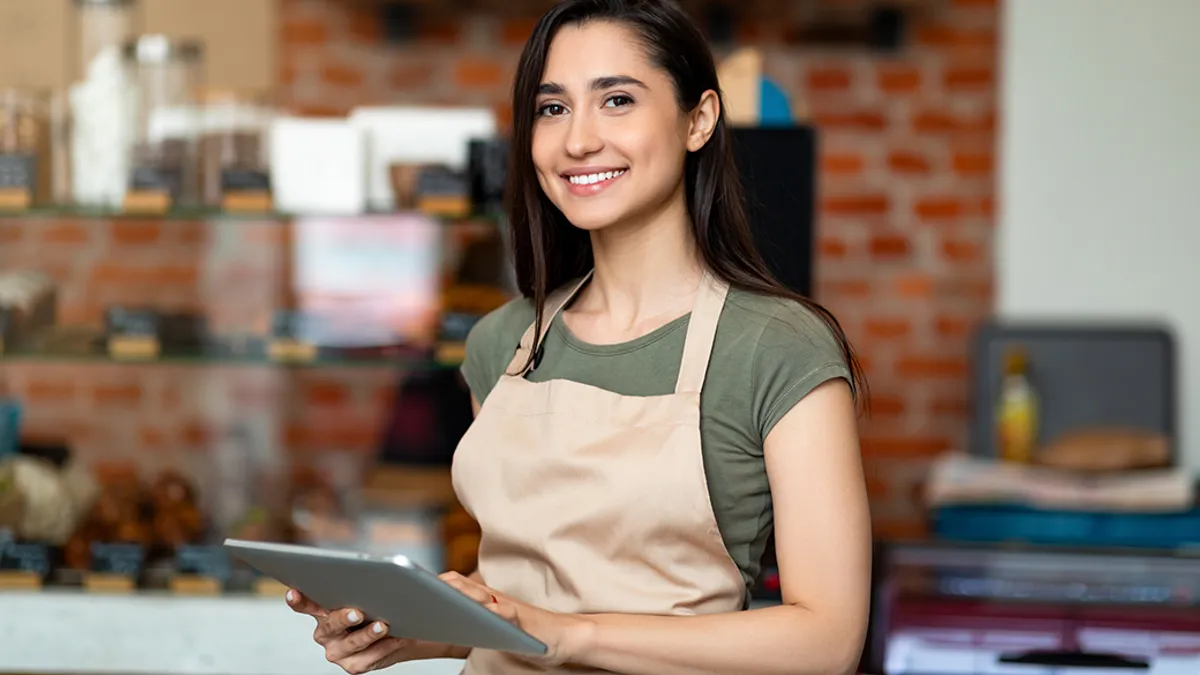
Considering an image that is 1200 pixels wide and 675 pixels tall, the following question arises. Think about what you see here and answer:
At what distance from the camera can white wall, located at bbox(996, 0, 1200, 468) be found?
311 centimetres

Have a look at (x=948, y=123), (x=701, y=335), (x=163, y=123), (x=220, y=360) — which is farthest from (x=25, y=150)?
(x=948, y=123)

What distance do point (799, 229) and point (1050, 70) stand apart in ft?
4.90

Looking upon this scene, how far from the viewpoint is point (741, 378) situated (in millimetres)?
1387

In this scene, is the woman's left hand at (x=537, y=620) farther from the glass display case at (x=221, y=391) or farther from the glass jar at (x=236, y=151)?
the glass jar at (x=236, y=151)

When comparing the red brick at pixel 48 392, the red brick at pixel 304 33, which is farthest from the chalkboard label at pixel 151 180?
the red brick at pixel 304 33

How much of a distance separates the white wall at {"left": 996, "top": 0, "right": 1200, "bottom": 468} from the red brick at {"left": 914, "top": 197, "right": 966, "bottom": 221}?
0.37ft

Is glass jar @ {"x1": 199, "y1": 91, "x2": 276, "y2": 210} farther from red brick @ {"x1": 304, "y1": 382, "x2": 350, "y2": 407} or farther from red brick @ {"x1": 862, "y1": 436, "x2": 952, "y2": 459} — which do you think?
red brick @ {"x1": 862, "y1": 436, "x2": 952, "y2": 459}

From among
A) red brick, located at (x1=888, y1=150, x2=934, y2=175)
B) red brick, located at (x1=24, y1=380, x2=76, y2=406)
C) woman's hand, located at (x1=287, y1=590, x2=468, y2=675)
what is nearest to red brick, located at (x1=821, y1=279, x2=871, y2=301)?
red brick, located at (x1=888, y1=150, x2=934, y2=175)

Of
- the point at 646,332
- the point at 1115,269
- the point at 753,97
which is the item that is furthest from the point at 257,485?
the point at 1115,269

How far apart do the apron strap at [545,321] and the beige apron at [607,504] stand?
87 mm

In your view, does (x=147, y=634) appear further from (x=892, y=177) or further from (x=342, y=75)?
(x=892, y=177)

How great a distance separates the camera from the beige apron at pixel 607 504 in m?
1.36

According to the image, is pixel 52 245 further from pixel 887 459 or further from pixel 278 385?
pixel 887 459

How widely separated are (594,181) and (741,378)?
25 centimetres
